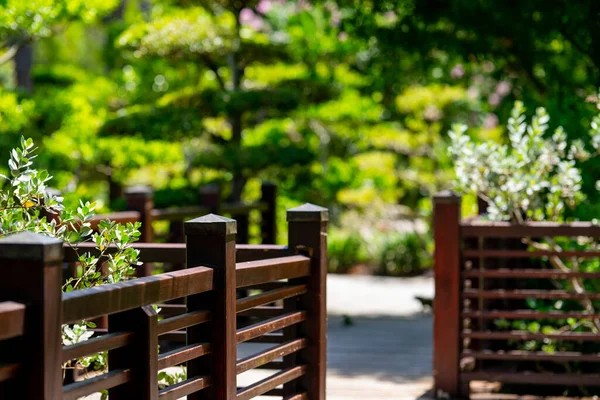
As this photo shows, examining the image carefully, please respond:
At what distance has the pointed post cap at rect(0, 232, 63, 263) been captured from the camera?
7.89 ft

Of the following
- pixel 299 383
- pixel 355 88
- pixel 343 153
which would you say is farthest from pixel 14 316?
pixel 343 153

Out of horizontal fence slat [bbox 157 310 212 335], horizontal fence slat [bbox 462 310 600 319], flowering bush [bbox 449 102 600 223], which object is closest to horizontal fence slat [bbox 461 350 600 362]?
horizontal fence slat [bbox 462 310 600 319]

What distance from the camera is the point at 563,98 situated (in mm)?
8633

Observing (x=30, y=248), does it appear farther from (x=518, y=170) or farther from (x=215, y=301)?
(x=518, y=170)

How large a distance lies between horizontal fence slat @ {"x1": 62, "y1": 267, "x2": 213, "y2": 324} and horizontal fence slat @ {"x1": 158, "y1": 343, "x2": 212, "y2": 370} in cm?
18

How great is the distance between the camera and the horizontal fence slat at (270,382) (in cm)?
382

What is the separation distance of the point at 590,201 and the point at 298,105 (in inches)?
167

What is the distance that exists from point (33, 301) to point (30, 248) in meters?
0.13

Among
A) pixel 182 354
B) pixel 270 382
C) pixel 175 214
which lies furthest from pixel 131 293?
pixel 175 214

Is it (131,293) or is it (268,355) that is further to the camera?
(268,355)

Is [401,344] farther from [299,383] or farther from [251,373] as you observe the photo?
[299,383]

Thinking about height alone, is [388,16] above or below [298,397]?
above

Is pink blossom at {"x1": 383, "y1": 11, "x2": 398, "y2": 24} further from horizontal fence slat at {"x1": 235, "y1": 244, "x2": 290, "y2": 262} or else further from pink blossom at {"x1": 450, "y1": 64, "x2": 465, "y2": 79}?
horizontal fence slat at {"x1": 235, "y1": 244, "x2": 290, "y2": 262}

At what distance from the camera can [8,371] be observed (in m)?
2.40
